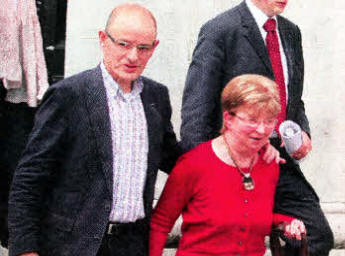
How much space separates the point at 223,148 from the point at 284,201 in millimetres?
617

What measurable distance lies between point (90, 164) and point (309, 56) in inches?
97.8

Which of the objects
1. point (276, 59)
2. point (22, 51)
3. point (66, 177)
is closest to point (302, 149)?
point (276, 59)

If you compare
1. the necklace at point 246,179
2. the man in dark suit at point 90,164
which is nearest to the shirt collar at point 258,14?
the necklace at point 246,179

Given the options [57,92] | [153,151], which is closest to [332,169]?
[153,151]

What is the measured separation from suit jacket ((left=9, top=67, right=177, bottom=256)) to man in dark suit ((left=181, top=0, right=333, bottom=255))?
0.66 metres

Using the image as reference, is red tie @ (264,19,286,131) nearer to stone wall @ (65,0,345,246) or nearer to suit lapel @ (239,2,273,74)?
suit lapel @ (239,2,273,74)

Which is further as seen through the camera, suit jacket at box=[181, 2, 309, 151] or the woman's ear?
suit jacket at box=[181, 2, 309, 151]

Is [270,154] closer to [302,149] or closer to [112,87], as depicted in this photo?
[302,149]

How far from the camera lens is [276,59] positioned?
362 cm

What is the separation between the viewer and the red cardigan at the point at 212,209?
121 inches

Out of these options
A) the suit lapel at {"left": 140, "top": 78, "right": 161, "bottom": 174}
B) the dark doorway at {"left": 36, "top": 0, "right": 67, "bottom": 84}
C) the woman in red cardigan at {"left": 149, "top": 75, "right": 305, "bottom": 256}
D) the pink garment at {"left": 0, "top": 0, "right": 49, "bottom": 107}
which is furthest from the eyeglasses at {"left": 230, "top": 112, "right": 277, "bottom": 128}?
the dark doorway at {"left": 36, "top": 0, "right": 67, "bottom": 84}

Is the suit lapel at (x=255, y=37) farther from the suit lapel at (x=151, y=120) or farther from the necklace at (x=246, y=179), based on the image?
the suit lapel at (x=151, y=120)

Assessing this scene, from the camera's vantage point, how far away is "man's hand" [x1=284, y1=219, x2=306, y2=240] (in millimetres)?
3059

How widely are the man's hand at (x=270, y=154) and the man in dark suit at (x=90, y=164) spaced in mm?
587
